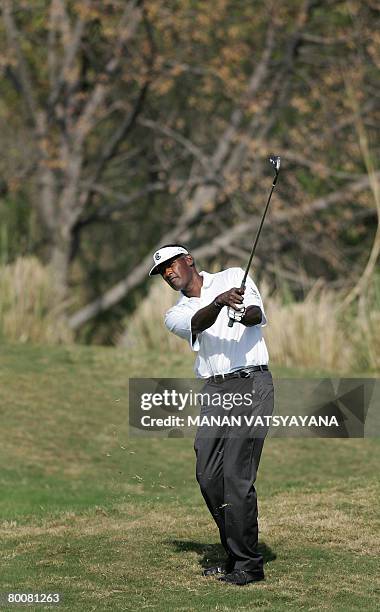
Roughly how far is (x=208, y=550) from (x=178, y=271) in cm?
209

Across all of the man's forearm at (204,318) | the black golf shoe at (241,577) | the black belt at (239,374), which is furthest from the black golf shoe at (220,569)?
the man's forearm at (204,318)

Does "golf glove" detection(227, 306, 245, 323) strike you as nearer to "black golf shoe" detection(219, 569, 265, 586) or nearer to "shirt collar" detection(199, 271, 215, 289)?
"shirt collar" detection(199, 271, 215, 289)

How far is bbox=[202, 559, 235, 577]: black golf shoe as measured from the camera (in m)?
7.37

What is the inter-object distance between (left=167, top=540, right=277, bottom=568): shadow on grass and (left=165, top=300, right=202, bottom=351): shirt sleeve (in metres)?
1.60

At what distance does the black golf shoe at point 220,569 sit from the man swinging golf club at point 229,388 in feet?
0.32

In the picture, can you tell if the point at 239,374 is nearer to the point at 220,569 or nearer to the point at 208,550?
the point at 220,569

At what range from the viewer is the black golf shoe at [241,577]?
7.18m

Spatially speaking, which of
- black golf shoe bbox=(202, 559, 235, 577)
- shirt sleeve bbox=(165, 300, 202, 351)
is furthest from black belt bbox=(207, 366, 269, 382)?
black golf shoe bbox=(202, 559, 235, 577)

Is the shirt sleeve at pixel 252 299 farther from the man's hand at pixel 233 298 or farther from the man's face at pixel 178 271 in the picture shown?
the man's face at pixel 178 271

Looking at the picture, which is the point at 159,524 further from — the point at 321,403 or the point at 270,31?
the point at 270,31

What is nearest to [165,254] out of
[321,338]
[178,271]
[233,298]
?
[178,271]

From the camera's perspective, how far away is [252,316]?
6.86 metres

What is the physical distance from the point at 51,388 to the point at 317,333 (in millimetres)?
4124

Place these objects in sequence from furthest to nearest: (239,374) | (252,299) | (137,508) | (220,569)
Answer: (137,508) < (220,569) < (239,374) < (252,299)
